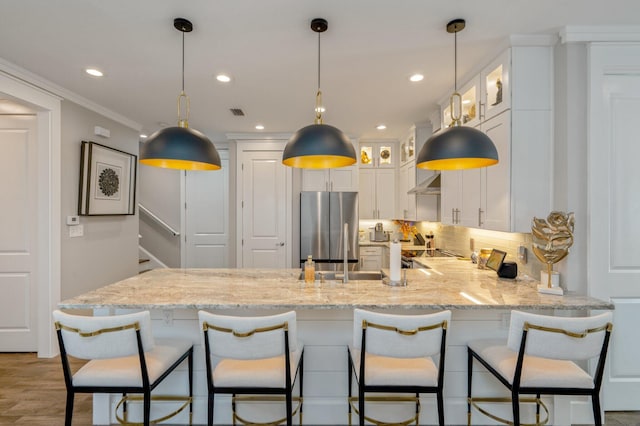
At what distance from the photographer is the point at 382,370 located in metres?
1.60

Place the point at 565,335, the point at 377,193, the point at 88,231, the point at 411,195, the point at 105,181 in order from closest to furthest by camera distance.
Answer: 1. the point at 565,335
2. the point at 88,231
3. the point at 105,181
4. the point at 411,195
5. the point at 377,193

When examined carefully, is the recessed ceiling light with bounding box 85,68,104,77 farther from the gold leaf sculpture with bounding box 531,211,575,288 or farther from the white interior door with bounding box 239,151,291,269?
the gold leaf sculpture with bounding box 531,211,575,288

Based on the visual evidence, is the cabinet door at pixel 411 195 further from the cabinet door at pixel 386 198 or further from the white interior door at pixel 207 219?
the white interior door at pixel 207 219

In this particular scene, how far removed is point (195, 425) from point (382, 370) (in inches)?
52.2

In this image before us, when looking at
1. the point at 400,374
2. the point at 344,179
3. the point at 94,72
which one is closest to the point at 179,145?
the point at 94,72

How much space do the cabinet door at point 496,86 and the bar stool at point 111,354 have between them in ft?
8.71

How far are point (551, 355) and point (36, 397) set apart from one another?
11.4 feet

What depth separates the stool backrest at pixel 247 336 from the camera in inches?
57.9

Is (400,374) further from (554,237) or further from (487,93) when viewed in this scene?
(487,93)

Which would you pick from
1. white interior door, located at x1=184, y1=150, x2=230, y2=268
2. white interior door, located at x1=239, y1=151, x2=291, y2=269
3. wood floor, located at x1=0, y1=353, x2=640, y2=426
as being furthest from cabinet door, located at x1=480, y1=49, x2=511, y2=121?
white interior door, located at x1=184, y1=150, x2=230, y2=268

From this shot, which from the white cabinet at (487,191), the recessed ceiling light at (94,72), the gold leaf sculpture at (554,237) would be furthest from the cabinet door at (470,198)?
the recessed ceiling light at (94,72)

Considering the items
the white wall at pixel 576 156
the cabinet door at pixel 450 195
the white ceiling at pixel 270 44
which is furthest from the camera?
the cabinet door at pixel 450 195

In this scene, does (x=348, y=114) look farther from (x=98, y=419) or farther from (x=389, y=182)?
(x=98, y=419)

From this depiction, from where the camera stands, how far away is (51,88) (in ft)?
9.95
